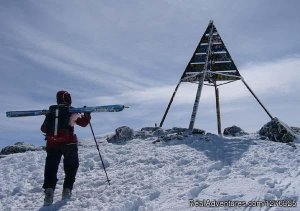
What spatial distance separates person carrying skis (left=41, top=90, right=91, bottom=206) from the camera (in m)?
9.13

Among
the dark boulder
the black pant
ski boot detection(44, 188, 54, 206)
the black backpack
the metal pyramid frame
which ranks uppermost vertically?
the metal pyramid frame

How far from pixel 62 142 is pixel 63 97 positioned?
114 centimetres

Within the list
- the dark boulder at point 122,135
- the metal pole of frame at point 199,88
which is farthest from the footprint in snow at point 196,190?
the dark boulder at point 122,135

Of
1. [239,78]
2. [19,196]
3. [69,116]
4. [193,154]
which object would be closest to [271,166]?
[193,154]

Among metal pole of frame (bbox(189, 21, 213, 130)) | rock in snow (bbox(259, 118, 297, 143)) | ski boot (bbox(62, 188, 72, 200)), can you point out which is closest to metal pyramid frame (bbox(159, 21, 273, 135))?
metal pole of frame (bbox(189, 21, 213, 130))

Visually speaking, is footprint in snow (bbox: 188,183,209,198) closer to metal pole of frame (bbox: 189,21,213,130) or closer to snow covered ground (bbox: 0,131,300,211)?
snow covered ground (bbox: 0,131,300,211)

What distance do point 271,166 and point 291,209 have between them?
10.5 feet

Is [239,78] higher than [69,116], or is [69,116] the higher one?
[239,78]

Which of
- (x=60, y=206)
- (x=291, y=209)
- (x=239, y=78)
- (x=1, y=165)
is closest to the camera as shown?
(x=291, y=209)

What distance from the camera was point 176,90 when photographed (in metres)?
17.4

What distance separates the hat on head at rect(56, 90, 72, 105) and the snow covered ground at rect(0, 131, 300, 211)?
225cm

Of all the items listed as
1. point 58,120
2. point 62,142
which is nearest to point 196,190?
point 62,142

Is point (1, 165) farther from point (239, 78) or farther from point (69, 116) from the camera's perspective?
point (239, 78)

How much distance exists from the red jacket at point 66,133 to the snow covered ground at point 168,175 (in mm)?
1330
